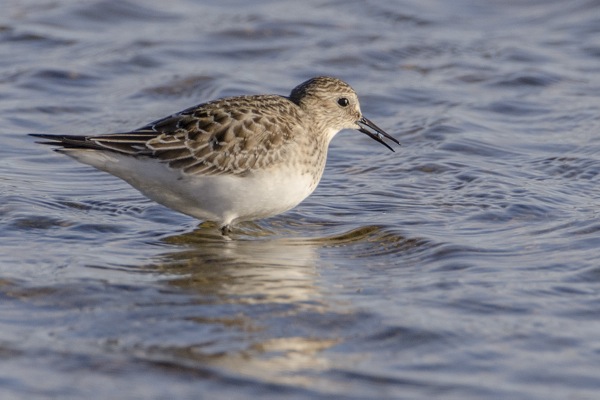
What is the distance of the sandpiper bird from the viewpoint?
Result: 830 cm

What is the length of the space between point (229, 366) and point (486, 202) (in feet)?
13.8

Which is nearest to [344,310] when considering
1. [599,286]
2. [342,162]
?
[599,286]

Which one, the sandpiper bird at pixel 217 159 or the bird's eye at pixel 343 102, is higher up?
the bird's eye at pixel 343 102

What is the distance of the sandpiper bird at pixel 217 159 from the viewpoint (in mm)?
8297

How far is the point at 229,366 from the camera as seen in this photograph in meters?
6.16

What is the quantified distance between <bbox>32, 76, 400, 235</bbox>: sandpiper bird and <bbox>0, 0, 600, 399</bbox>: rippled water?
39 centimetres

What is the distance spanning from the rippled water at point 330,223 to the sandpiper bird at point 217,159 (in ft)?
1.29

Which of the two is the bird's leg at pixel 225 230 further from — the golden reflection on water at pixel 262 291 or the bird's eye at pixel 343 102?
the bird's eye at pixel 343 102

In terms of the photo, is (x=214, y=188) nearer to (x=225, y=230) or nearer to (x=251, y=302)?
(x=225, y=230)

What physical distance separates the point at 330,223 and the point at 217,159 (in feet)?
4.56

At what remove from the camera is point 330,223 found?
→ 9.40m

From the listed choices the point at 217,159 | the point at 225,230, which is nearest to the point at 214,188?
the point at 217,159

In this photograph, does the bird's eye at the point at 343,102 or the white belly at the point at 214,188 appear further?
the bird's eye at the point at 343,102

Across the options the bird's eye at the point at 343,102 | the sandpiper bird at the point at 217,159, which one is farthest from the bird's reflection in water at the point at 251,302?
the bird's eye at the point at 343,102
